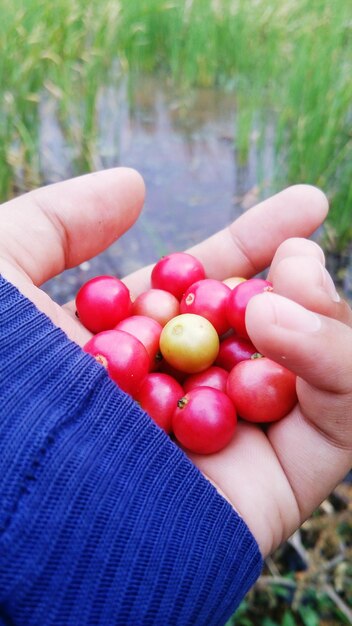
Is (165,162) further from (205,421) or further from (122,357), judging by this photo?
(205,421)

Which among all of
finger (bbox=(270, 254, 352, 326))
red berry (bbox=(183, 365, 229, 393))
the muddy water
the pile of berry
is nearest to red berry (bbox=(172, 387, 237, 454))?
A: the pile of berry

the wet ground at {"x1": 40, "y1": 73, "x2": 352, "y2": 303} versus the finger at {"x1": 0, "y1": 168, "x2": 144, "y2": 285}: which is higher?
the finger at {"x1": 0, "y1": 168, "x2": 144, "y2": 285}

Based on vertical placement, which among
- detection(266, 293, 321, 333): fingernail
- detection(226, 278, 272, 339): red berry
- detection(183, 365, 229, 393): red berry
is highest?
detection(266, 293, 321, 333): fingernail

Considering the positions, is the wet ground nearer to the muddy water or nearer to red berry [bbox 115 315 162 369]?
the muddy water

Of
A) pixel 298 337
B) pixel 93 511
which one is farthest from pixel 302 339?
pixel 93 511

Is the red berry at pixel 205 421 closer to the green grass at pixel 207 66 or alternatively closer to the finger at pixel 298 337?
the finger at pixel 298 337

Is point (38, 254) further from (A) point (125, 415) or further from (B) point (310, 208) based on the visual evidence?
(B) point (310, 208)
